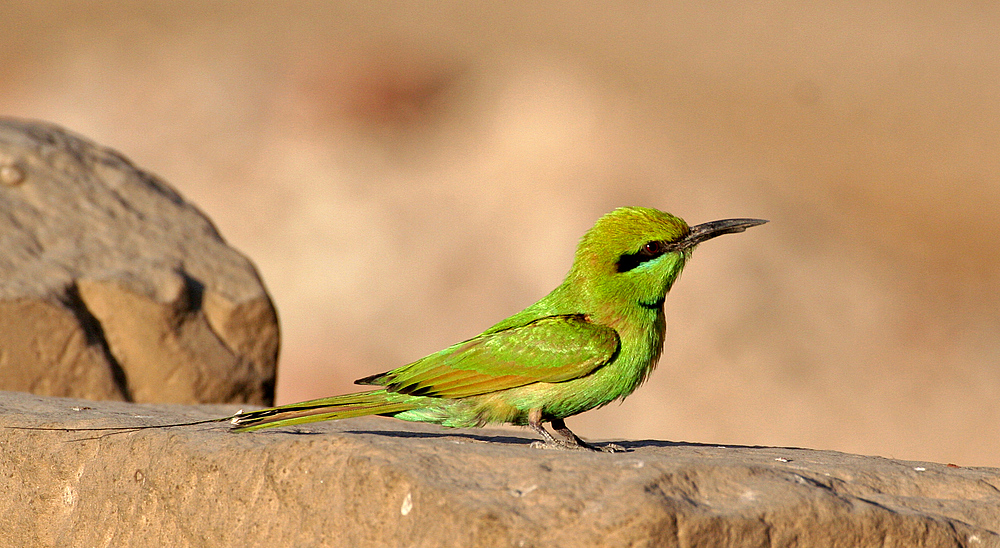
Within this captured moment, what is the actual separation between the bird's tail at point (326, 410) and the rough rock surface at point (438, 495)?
0.23 ft

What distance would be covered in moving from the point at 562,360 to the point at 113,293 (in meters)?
3.80

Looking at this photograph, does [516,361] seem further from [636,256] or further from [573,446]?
[636,256]

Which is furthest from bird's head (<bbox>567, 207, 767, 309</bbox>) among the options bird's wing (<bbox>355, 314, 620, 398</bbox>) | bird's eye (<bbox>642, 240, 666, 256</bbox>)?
bird's wing (<bbox>355, 314, 620, 398</bbox>)

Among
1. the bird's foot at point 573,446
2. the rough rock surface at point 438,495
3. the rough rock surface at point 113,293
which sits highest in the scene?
the rough rock surface at point 113,293

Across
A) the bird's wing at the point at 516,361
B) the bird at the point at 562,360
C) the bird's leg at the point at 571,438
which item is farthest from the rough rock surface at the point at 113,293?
the bird's leg at the point at 571,438

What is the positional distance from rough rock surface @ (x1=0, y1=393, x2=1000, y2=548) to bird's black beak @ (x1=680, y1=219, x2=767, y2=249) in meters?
1.00

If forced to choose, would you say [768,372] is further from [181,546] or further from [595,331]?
[181,546]

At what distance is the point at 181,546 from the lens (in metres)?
3.96

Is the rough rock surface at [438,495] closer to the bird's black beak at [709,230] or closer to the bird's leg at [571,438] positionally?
the bird's leg at [571,438]

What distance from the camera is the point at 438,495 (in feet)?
11.1

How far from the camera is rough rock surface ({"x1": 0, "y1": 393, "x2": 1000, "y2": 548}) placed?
10.8ft

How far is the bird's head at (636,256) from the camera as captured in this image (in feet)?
16.0

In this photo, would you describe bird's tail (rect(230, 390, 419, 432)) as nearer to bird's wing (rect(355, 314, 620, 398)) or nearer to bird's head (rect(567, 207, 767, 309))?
bird's wing (rect(355, 314, 620, 398))

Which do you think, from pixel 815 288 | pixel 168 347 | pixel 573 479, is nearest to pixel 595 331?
pixel 573 479
